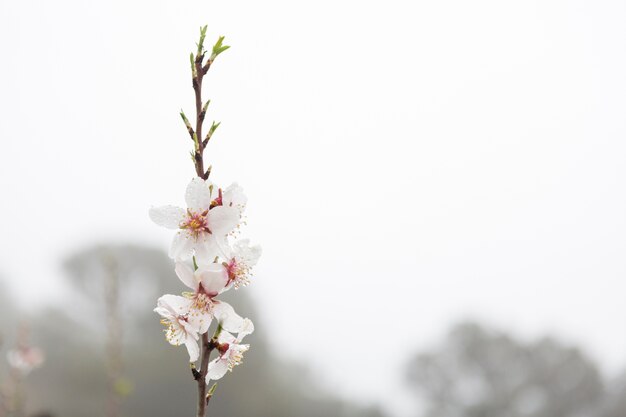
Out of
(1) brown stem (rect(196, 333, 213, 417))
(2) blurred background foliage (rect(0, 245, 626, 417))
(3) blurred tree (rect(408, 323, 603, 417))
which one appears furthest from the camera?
(3) blurred tree (rect(408, 323, 603, 417))

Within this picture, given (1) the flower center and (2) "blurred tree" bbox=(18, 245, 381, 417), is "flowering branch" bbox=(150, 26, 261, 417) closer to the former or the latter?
(1) the flower center

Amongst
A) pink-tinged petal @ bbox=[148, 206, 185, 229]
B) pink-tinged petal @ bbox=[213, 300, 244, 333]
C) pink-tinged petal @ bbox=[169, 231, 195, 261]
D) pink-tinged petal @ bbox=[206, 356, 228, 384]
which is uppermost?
pink-tinged petal @ bbox=[148, 206, 185, 229]

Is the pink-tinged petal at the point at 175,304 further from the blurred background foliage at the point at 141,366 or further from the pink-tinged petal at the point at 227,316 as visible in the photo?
the blurred background foliage at the point at 141,366

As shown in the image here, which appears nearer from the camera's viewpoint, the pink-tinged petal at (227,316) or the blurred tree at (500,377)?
the pink-tinged petal at (227,316)

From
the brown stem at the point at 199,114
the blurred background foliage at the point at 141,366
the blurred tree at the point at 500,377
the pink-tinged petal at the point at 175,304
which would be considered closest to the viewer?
the brown stem at the point at 199,114

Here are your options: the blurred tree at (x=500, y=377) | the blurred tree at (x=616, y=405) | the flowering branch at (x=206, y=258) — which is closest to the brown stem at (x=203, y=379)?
the flowering branch at (x=206, y=258)

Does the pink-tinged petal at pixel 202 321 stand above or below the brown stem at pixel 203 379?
above

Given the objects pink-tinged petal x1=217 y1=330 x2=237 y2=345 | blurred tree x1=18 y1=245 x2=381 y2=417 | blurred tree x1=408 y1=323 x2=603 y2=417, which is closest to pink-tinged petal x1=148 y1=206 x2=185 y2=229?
pink-tinged petal x1=217 y1=330 x2=237 y2=345

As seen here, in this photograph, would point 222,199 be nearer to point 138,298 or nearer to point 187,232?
point 187,232

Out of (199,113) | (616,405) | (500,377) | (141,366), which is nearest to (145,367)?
(141,366)

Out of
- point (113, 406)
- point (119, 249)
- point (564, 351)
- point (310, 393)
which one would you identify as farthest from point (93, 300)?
point (564, 351)

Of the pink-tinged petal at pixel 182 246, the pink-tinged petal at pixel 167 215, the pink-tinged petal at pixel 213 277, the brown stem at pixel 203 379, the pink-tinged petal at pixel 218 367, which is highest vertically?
the pink-tinged petal at pixel 167 215
